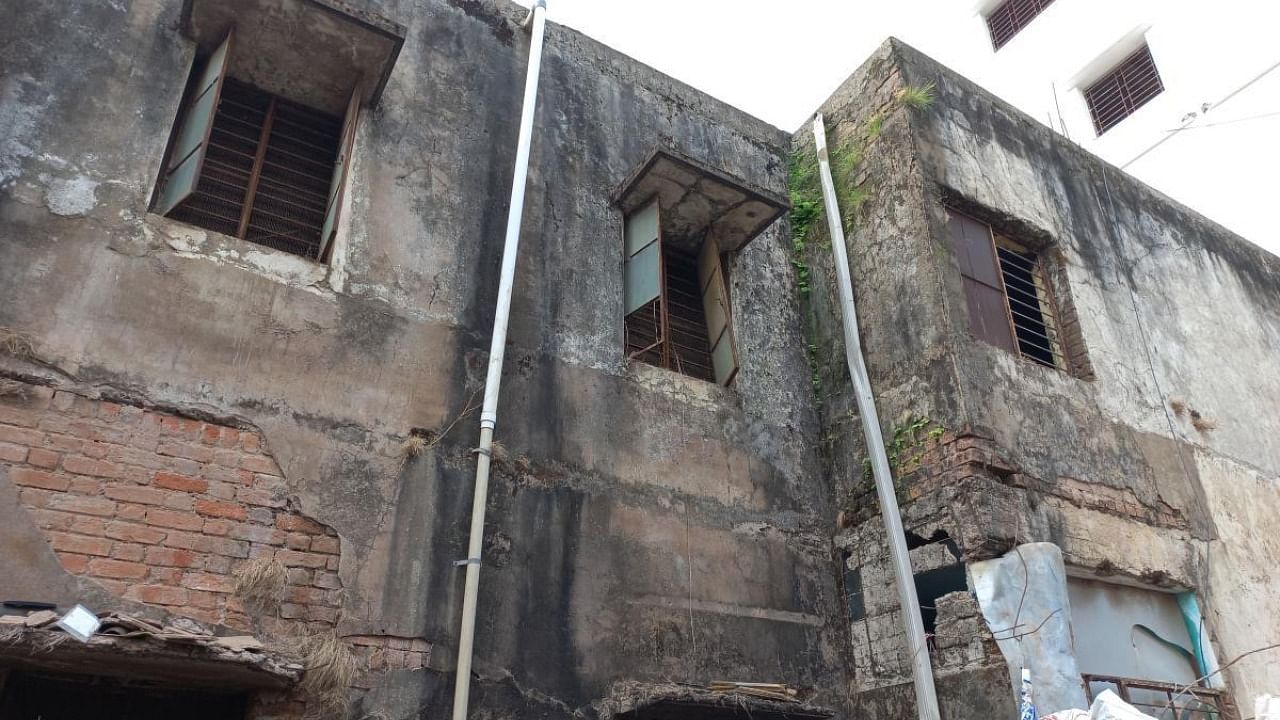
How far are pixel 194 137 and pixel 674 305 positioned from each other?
11.3 feet

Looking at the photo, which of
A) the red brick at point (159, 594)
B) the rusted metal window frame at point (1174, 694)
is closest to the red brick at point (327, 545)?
the red brick at point (159, 594)

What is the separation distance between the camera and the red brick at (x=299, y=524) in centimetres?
449

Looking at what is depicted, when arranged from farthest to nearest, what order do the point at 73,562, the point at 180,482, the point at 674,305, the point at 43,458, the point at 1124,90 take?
the point at 1124,90
the point at 674,305
the point at 180,482
the point at 43,458
the point at 73,562

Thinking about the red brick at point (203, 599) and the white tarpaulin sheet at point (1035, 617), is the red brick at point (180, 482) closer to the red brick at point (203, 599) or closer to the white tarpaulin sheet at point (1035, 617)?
the red brick at point (203, 599)

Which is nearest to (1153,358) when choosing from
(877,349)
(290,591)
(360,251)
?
(877,349)

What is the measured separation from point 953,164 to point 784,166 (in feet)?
4.72

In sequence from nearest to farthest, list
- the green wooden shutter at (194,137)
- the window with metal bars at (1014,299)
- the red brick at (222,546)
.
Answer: the red brick at (222,546), the green wooden shutter at (194,137), the window with metal bars at (1014,299)

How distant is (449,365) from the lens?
5.30 m

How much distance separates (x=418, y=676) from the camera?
14.8 ft

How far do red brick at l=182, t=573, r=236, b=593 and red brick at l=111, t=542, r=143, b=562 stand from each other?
229 mm

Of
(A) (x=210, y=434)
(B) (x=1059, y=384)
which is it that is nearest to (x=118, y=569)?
(A) (x=210, y=434)

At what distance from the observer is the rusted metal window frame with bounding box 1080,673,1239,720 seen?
5449mm

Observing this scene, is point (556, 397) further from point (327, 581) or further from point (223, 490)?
point (223, 490)

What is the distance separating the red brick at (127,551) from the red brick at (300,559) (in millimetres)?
598
